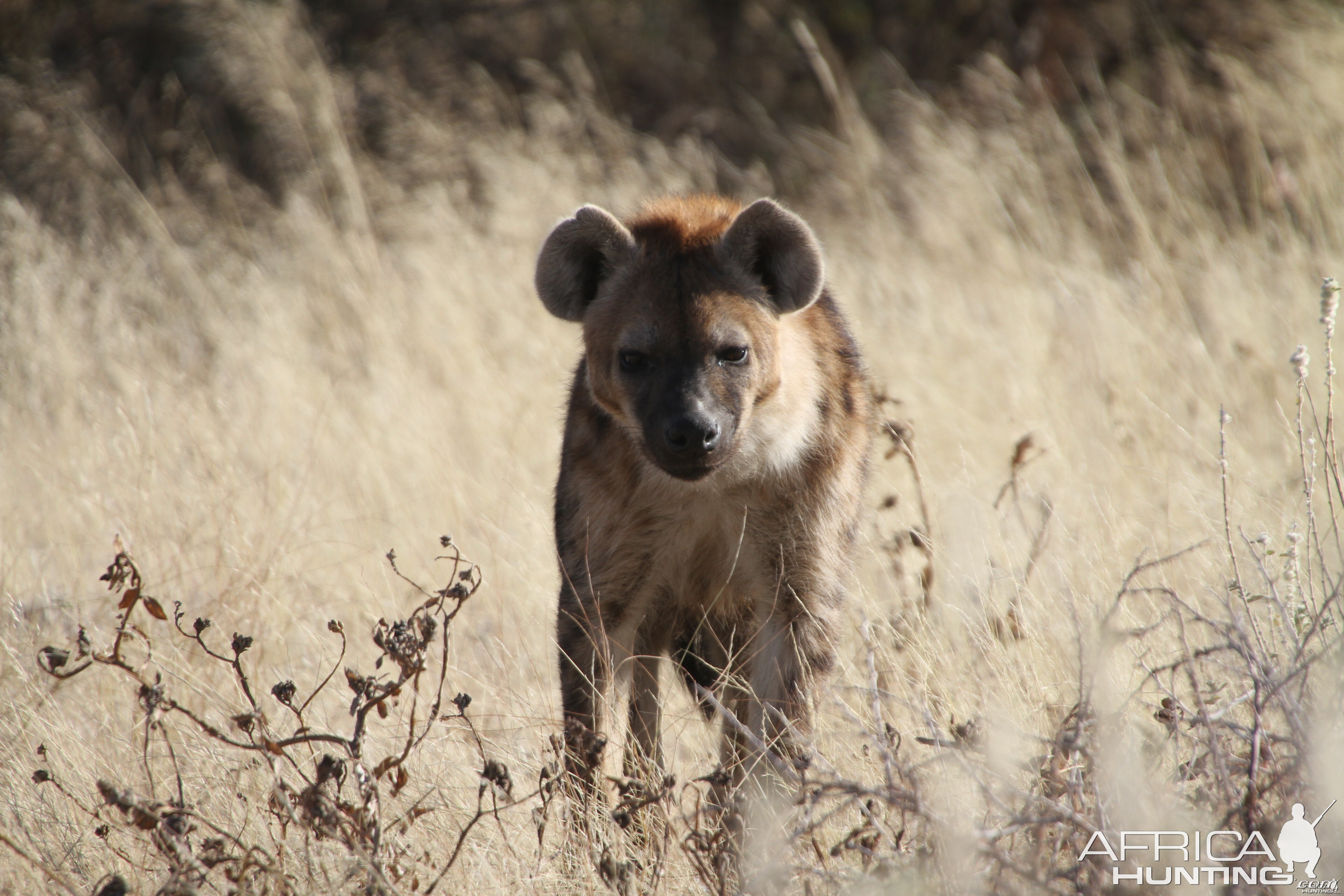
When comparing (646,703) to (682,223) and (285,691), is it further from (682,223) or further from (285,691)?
(682,223)

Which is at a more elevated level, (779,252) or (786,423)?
(779,252)

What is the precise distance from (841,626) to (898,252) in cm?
441

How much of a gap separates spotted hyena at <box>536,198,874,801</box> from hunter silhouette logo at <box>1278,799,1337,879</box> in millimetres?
1188

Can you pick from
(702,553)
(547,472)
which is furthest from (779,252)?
(547,472)

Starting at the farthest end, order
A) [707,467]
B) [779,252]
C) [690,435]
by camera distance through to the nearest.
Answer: [779,252], [707,467], [690,435]

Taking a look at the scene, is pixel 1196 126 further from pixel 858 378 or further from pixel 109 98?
pixel 109 98

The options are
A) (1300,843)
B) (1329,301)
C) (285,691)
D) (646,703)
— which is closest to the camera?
(1300,843)

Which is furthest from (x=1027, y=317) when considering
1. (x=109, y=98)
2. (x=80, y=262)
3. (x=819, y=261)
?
(x=109, y=98)

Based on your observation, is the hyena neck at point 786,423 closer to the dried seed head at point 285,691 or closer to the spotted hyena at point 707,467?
the spotted hyena at point 707,467

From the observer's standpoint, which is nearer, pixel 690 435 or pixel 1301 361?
pixel 1301 361

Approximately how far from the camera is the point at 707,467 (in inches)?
117

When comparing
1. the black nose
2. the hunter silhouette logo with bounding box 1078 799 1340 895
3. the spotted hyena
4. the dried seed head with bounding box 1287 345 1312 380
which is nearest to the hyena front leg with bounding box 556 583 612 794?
the spotted hyena

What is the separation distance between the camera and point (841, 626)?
320cm

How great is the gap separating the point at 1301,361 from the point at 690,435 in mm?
1406
